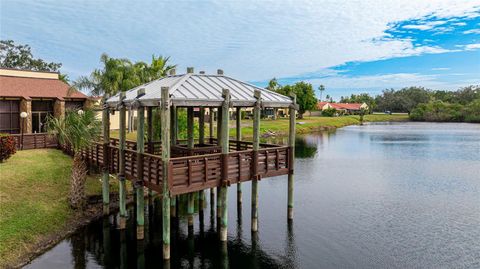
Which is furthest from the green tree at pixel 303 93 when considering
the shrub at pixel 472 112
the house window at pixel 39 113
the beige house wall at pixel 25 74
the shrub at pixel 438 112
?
the house window at pixel 39 113

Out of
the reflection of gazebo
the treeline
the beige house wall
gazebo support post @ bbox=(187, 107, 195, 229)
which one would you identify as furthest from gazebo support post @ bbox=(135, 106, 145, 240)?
the treeline

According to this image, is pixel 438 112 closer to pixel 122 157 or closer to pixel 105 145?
pixel 105 145

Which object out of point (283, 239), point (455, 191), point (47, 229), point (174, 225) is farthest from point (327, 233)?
point (455, 191)

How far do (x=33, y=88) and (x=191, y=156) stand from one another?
2687cm

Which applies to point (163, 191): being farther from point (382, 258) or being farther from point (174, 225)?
point (382, 258)

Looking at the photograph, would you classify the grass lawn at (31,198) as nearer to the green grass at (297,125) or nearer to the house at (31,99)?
the house at (31,99)

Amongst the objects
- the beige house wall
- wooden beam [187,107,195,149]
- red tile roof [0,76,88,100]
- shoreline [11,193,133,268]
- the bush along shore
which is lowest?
shoreline [11,193,133,268]

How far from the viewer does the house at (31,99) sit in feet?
112

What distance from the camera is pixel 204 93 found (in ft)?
58.1

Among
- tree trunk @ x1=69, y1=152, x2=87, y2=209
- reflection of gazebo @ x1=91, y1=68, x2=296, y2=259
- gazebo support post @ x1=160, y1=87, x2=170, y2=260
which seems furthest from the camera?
tree trunk @ x1=69, y1=152, x2=87, y2=209

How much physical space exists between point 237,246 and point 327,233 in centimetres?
531

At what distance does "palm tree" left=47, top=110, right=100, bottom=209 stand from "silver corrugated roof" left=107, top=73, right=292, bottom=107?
90.8 inches

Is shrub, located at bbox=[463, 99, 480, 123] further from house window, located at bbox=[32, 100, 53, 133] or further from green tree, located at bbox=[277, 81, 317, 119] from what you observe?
house window, located at bbox=[32, 100, 53, 133]

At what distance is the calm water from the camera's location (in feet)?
57.1
